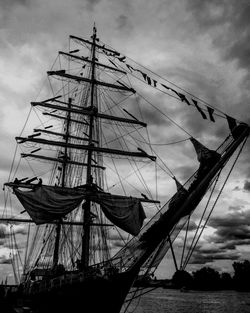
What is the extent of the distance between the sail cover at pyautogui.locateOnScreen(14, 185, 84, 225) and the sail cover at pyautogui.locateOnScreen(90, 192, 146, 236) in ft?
5.42

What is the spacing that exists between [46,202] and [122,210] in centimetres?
456

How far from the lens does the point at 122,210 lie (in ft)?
66.7

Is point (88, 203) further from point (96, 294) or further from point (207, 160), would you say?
point (207, 160)

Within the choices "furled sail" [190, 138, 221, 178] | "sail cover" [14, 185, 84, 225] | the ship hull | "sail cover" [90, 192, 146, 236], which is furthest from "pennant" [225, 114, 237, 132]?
"sail cover" [14, 185, 84, 225]

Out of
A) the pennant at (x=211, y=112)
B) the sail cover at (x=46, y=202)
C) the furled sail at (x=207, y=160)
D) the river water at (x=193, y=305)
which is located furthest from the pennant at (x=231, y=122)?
the river water at (x=193, y=305)

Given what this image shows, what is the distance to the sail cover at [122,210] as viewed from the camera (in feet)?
65.8

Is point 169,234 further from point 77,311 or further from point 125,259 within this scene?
point 77,311

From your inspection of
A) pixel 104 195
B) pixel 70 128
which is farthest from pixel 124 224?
pixel 70 128

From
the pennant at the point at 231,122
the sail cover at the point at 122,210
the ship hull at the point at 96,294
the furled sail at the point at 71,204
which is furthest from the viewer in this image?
the sail cover at the point at 122,210

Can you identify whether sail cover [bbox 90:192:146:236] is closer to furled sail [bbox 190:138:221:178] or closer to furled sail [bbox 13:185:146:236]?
furled sail [bbox 13:185:146:236]

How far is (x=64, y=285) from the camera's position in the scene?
16.3 metres

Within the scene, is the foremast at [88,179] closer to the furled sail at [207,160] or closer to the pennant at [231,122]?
the furled sail at [207,160]

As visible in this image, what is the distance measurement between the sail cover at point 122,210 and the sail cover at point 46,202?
1653 millimetres

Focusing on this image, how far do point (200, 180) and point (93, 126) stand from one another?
1322cm
